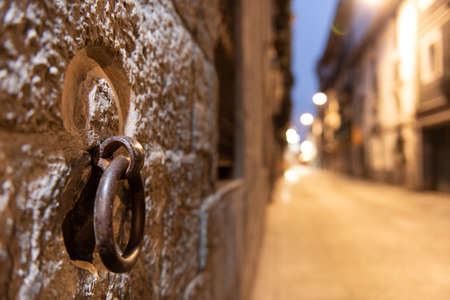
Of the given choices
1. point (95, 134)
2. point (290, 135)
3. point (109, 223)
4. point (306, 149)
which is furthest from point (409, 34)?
point (306, 149)

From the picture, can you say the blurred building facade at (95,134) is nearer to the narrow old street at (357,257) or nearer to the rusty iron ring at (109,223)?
the rusty iron ring at (109,223)

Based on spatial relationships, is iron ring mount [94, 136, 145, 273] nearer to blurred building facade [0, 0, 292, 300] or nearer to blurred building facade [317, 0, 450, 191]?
blurred building facade [0, 0, 292, 300]

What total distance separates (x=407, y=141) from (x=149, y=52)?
42.1ft

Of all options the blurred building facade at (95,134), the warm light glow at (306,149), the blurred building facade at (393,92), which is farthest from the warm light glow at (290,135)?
the blurred building facade at (95,134)

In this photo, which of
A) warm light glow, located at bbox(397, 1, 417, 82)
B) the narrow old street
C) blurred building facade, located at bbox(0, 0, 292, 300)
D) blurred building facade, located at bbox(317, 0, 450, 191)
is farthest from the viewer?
warm light glow, located at bbox(397, 1, 417, 82)

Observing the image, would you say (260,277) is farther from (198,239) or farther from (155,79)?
(155,79)

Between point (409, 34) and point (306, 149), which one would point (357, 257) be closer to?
point (409, 34)

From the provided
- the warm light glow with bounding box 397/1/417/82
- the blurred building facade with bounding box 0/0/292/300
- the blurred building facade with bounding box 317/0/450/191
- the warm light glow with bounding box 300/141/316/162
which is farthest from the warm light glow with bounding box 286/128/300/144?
the blurred building facade with bounding box 0/0/292/300

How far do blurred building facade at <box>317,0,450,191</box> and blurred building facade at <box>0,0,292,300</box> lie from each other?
4.38 feet

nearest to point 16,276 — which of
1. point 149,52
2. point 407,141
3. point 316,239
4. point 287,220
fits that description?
point 149,52

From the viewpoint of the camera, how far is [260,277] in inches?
138

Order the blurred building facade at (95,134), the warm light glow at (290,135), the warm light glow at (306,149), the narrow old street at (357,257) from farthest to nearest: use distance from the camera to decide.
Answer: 1. the warm light glow at (306,149)
2. the warm light glow at (290,135)
3. the narrow old street at (357,257)
4. the blurred building facade at (95,134)

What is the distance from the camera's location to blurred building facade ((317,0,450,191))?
317cm

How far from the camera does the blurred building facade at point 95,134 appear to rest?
382 mm
